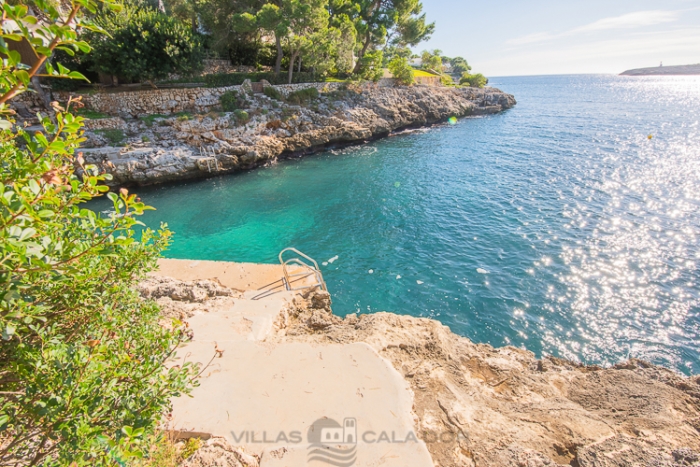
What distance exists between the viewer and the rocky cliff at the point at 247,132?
27422 millimetres

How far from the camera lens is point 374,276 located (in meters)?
15.4

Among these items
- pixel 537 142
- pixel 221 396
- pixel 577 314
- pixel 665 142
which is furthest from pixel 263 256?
pixel 665 142

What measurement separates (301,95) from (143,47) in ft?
51.5

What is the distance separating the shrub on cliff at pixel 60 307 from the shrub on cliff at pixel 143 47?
33.3m

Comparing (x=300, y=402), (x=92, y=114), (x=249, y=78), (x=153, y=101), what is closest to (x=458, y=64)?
(x=249, y=78)

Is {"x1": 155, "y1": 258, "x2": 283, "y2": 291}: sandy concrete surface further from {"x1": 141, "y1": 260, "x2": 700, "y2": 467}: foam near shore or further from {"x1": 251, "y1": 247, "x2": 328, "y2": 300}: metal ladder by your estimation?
{"x1": 141, "y1": 260, "x2": 700, "y2": 467}: foam near shore

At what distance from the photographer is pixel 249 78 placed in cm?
3772

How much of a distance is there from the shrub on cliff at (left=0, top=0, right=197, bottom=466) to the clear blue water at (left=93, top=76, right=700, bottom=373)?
10.4 m

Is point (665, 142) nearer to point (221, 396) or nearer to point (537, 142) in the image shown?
point (537, 142)

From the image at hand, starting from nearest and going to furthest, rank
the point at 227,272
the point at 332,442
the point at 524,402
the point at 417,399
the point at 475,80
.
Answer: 1. the point at 332,442
2. the point at 417,399
3. the point at 524,402
4. the point at 227,272
5. the point at 475,80

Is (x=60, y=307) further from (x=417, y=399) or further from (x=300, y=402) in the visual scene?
(x=417, y=399)

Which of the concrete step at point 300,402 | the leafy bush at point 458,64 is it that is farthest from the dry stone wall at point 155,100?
the leafy bush at point 458,64

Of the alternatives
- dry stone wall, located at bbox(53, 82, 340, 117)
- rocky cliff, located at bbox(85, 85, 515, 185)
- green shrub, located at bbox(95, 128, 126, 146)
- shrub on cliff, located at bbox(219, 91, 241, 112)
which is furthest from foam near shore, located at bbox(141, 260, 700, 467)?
dry stone wall, located at bbox(53, 82, 340, 117)

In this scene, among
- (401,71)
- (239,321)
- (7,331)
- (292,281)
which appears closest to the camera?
(7,331)
